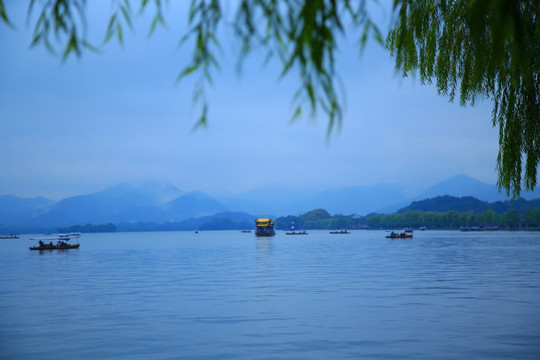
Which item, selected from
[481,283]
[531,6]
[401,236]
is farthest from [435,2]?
[401,236]

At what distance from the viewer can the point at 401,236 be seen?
165000 millimetres

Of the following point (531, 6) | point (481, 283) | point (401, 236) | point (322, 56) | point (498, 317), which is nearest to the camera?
point (322, 56)

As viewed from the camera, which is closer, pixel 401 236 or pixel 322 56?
pixel 322 56

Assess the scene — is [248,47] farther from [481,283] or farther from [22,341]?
[481,283]

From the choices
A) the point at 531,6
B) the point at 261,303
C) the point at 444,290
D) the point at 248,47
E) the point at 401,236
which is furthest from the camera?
the point at 401,236

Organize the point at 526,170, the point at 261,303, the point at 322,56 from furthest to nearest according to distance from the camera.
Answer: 1. the point at 261,303
2. the point at 526,170
3. the point at 322,56

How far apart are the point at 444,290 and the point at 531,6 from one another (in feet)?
81.8

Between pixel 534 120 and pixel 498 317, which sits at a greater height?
pixel 534 120

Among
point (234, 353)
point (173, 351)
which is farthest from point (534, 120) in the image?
point (173, 351)

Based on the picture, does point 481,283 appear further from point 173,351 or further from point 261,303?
point 173,351

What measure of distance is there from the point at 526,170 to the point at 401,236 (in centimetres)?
15611

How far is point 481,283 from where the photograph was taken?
38.3 m

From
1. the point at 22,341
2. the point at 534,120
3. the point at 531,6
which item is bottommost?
the point at 22,341

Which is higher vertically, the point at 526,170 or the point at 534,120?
the point at 534,120
